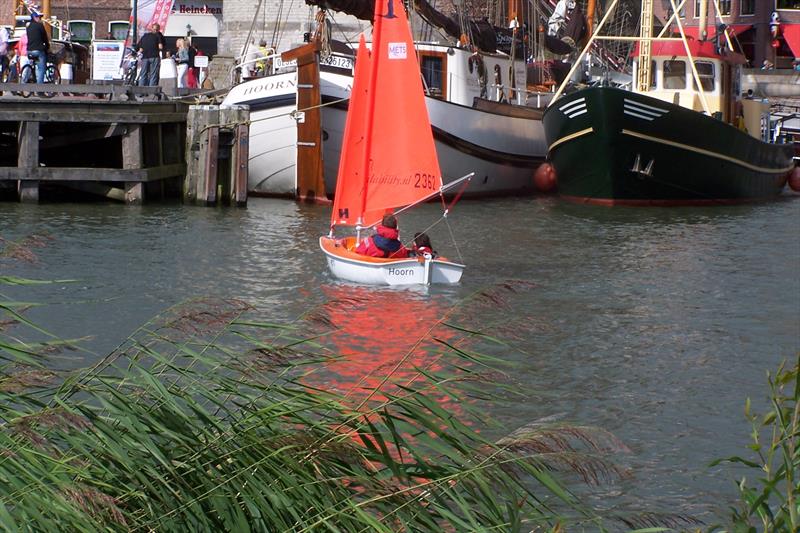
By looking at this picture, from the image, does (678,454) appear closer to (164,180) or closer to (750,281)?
(750,281)

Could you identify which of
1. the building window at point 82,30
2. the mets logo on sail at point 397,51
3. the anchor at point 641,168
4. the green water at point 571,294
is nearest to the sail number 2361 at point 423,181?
the green water at point 571,294

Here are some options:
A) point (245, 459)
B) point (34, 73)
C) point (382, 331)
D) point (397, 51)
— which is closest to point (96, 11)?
point (34, 73)

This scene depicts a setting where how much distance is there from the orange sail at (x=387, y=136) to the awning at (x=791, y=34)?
3923cm

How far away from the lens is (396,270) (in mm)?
15148

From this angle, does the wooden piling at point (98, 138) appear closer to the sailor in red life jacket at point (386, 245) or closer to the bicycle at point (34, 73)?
the bicycle at point (34, 73)

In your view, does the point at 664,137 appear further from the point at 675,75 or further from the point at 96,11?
the point at 96,11

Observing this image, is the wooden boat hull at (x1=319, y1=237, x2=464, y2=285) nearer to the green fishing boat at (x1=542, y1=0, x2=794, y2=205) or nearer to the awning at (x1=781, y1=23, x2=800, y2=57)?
the green fishing boat at (x1=542, y1=0, x2=794, y2=205)

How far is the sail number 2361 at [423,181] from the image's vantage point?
679 inches

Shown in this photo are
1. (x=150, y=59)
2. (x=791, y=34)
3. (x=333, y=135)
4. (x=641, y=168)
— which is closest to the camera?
(x=641, y=168)

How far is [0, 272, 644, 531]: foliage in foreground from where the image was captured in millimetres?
4480

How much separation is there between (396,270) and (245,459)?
406 inches

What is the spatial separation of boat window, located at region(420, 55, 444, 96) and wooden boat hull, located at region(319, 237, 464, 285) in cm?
1244

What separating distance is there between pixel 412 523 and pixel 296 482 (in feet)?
1.41

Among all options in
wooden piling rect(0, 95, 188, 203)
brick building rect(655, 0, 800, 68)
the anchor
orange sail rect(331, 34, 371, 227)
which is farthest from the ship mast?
brick building rect(655, 0, 800, 68)
